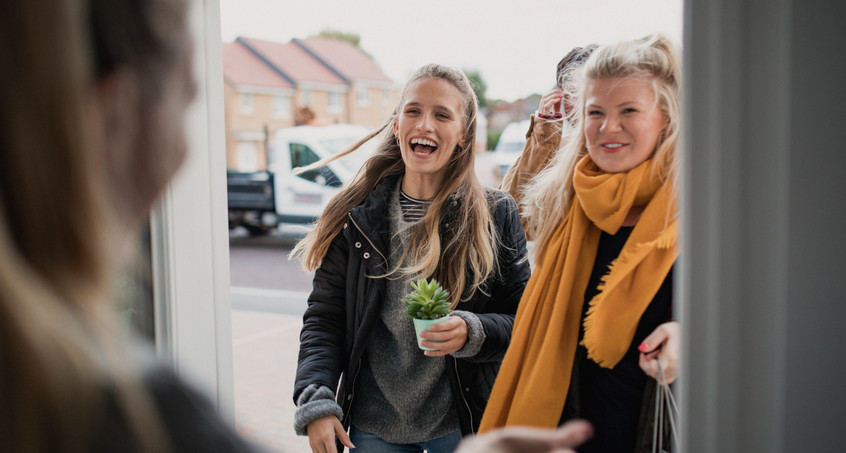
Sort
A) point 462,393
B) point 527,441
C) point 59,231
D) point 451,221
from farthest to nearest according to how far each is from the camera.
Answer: point 451,221 → point 462,393 → point 527,441 → point 59,231

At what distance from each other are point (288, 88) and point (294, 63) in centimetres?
308

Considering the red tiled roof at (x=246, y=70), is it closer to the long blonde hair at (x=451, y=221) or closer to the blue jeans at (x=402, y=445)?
the long blonde hair at (x=451, y=221)

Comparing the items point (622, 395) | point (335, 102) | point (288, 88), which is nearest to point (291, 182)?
point (622, 395)

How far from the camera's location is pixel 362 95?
26531 millimetres

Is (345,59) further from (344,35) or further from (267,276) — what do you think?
(267,276)

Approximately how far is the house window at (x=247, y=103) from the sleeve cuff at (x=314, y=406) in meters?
21.2

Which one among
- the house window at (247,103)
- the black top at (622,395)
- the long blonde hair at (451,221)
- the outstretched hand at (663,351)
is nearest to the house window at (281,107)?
the house window at (247,103)

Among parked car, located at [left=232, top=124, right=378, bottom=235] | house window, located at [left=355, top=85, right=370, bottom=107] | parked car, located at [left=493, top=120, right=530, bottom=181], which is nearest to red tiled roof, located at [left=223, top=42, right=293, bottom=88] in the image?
house window, located at [left=355, top=85, right=370, bottom=107]

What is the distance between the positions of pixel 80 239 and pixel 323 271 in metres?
1.21

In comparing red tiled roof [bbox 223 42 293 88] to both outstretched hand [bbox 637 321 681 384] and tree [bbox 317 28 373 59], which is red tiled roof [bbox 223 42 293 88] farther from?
outstretched hand [bbox 637 321 681 384]

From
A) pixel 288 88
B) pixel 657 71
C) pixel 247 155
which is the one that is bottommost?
pixel 657 71

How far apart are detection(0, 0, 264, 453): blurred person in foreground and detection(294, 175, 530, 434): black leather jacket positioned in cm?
106

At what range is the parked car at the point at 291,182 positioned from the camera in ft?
36.9

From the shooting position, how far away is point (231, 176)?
41.9 feet
